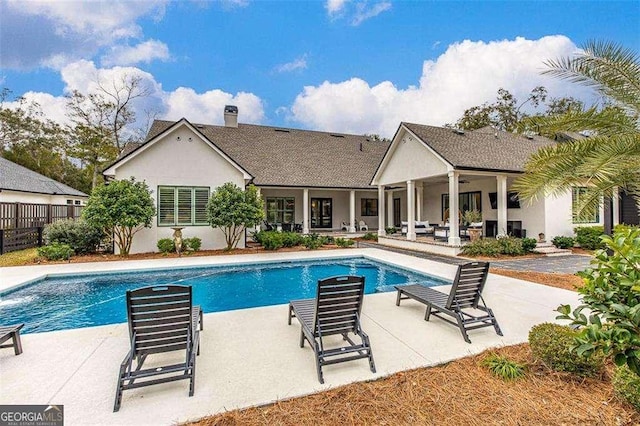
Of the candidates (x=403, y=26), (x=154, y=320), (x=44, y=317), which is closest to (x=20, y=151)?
(x=44, y=317)

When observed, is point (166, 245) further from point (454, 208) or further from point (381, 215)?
point (454, 208)

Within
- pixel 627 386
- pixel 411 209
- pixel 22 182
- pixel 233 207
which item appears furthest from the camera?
pixel 22 182

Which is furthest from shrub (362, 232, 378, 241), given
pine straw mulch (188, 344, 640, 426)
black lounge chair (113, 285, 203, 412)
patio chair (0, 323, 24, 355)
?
patio chair (0, 323, 24, 355)

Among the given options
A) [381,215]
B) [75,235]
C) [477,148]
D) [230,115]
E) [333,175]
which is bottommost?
[75,235]

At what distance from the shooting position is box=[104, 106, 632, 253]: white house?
1395cm

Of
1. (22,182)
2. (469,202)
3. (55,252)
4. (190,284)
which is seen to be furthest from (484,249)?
(22,182)

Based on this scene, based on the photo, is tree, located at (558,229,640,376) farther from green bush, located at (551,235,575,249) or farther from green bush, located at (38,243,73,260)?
green bush, located at (38,243,73,260)

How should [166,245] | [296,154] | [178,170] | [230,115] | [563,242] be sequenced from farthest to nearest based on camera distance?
[230,115] < [296,154] < [563,242] < [178,170] < [166,245]

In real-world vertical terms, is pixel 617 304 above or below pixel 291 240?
above

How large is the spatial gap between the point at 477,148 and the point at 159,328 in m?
16.5

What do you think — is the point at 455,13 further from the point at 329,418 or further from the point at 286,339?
the point at 329,418

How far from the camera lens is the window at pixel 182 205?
14.1m

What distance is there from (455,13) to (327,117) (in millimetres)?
17675

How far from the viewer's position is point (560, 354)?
3.69 m
